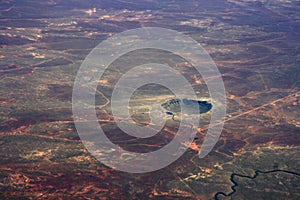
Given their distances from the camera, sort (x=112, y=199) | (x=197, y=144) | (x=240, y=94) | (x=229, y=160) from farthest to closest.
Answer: (x=240, y=94) → (x=197, y=144) → (x=229, y=160) → (x=112, y=199)

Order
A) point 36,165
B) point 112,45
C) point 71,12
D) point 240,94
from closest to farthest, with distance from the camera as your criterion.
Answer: point 36,165 → point 240,94 → point 112,45 → point 71,12

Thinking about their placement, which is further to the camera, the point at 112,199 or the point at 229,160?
the point at 229,160

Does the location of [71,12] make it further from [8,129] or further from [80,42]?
[8,129]

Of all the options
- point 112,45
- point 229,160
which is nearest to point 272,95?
point 229,160

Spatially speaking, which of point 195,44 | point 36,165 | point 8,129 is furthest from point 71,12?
point 36,165

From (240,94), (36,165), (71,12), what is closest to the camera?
(36,165)

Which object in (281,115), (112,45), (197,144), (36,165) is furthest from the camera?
(112,45)

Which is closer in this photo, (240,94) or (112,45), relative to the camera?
(240,94)

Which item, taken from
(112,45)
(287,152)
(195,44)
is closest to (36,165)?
(287,152)

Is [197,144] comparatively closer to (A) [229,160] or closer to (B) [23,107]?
(A) [229,160]
